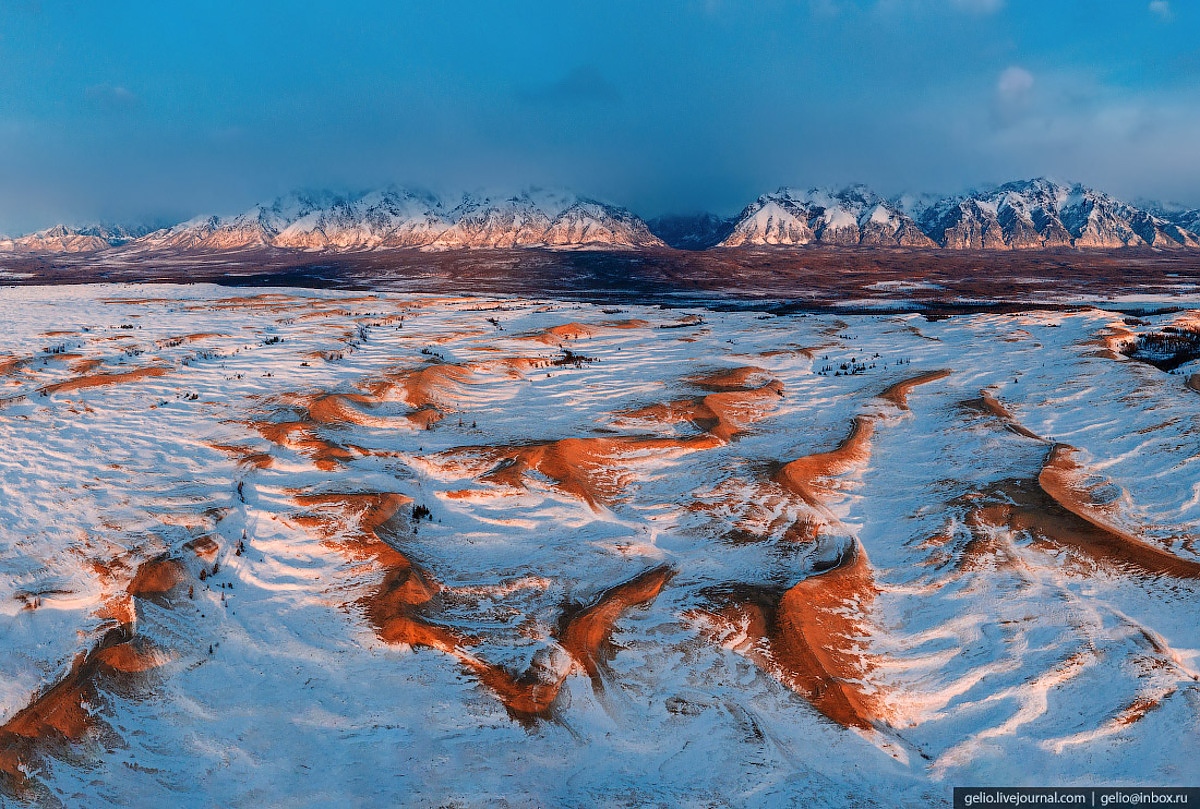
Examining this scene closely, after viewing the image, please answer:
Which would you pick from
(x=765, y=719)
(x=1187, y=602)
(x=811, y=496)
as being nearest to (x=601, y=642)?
(x=765, y=719)

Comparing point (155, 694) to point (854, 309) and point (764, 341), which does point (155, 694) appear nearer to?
point (764, 341)

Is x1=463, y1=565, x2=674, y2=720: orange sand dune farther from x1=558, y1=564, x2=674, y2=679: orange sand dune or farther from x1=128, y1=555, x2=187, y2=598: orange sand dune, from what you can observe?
x1=128, y1=555, x2=187, y2=598: orange sand dune

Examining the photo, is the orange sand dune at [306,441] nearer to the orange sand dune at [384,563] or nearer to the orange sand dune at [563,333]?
the orange sand dune at [384,563]

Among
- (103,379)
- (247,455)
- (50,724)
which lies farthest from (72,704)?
(103,379)

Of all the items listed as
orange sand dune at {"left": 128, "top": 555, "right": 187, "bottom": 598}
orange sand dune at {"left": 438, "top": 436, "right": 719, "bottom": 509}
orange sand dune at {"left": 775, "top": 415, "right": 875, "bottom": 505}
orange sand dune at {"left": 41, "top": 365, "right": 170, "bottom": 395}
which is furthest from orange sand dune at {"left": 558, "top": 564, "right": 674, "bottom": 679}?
orange sand dune at {"left": 41, "top": 365, "right": 170, "bottom": 395}

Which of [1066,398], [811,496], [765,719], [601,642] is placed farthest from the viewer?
[1066,398]

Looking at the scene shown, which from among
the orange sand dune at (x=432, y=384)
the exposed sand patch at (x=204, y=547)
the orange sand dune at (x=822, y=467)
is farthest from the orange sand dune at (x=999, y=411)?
the exposed sand patch at (x=204, y=547)
